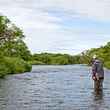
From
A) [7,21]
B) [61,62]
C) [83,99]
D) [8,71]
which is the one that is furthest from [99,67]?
[61,62]

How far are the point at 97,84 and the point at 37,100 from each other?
583cm

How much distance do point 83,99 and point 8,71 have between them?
42.9 meters

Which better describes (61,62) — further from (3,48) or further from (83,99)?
(83,99)

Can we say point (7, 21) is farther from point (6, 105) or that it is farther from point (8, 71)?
point (6, 105)

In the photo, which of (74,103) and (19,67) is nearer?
(74,103)

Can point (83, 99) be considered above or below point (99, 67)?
below

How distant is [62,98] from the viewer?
27.4 meters

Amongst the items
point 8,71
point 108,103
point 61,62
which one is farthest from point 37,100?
point 61,62

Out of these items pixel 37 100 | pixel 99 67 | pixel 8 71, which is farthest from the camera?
pixel 8 71

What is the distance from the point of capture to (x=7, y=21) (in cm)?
7431

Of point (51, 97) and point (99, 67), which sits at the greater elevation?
point (99, 67)

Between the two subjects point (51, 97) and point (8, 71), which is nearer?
point (51, 97)

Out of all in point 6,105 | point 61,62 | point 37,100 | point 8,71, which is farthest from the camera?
point 61,62

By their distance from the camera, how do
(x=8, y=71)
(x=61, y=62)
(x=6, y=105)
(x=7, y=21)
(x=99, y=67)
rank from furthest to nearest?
(x=61, y=62)
(x=7, y=21)
(x=8, y=71)
(x=99, y=67)
(x=6, y=105)
